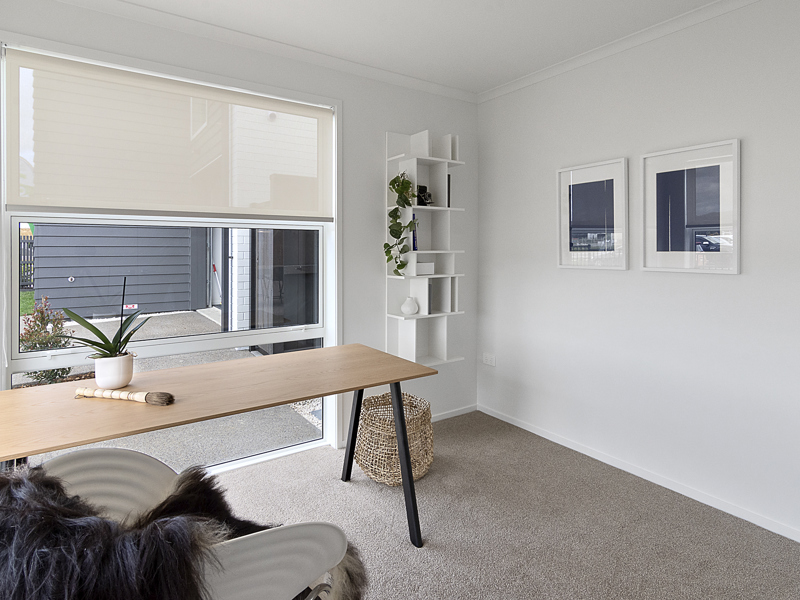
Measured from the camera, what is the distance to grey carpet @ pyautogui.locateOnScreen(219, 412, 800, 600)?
1.95 m

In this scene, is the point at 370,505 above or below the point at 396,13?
below

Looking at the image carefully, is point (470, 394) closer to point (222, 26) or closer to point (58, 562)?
point (222, 26)

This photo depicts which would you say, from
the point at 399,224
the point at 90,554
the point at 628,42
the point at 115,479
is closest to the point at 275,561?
the point at 90,554

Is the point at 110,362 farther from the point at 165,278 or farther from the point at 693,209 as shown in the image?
the point at 693,209

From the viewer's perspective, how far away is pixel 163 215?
262cm

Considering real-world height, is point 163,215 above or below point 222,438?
above

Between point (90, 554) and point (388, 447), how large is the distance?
73.7 inches

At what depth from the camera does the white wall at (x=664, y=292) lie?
2271mm

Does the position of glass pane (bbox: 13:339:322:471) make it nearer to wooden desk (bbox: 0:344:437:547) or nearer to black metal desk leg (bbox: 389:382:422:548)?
wooden desk (bbox: 0:344:437:547)

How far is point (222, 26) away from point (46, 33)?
801mm

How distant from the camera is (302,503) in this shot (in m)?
2.55

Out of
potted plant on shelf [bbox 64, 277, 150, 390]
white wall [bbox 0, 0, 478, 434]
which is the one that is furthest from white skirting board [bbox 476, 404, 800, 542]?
potted plant on shelf [bbox 64, 277, 150, 390]

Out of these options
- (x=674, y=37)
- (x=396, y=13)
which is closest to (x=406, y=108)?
(x=396, y=13)

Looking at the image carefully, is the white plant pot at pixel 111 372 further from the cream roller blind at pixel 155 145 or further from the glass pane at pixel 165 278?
the cream roller blind at pixel 155 145
